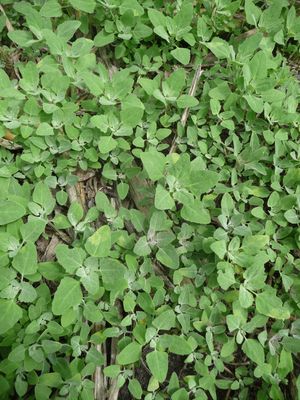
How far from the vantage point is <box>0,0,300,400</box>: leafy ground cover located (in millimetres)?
1912

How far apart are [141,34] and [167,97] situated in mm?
479

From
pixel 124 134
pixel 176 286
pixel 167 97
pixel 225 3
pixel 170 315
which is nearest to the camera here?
pixel 170 315

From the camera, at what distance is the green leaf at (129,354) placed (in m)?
1.86

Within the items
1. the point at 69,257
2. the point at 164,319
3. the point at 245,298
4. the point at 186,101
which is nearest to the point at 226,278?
the point at 245,298

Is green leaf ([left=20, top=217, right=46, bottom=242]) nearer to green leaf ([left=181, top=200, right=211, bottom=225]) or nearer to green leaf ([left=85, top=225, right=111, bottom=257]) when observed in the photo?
green leaf ([left=85, top=225, right=111, bottom=257])

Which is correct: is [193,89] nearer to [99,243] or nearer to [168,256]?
[168,256]

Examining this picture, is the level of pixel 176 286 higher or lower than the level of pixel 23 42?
lower

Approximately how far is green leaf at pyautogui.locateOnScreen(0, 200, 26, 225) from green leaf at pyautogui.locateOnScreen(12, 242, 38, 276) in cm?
16

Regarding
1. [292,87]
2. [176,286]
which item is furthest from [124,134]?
[292,87]

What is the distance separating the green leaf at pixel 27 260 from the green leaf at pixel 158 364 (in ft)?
2.19

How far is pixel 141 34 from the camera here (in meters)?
2.55

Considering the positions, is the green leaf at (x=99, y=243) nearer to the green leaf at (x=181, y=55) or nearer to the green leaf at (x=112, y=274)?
the green leaf at (x=112, y=274)

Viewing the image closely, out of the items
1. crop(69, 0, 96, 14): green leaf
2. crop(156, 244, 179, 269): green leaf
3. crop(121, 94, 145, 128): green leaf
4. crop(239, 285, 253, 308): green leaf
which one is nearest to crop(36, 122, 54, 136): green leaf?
crop(121, 94, 145, 128): green leaf

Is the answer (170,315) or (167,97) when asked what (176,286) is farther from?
(167,97)
